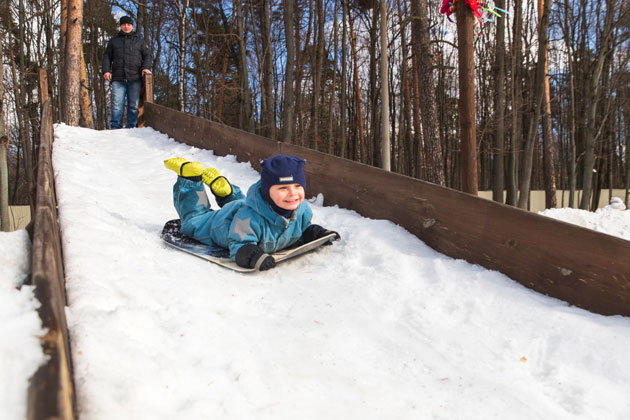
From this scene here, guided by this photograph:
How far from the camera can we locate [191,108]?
1870 centimetres

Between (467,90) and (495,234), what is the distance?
7.69 ft

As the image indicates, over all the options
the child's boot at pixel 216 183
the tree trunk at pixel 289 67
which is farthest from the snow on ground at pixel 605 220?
the tree trunk at pixel 289 67

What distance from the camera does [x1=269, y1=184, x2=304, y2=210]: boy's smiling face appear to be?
8.86ft

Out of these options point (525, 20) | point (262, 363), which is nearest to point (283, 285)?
point (262, 363)

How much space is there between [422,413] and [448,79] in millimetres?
22569

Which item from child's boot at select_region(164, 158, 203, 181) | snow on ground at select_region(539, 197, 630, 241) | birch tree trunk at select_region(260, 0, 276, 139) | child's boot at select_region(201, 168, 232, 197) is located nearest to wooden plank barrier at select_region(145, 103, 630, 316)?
child's boot at select_region(201, 168, 232, 197)

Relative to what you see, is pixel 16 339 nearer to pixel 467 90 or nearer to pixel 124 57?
pixel 467 90

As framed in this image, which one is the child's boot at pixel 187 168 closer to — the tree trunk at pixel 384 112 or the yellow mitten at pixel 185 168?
the yellow mitten at pixel 185 168

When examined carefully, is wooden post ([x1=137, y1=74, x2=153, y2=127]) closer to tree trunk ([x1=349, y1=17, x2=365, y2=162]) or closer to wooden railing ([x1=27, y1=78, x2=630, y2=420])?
wooden railing ([x1=27, y1=78, x2=630, y2=420])

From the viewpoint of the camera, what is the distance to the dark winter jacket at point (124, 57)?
7.32m

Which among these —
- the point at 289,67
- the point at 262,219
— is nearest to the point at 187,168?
the point at 262,219

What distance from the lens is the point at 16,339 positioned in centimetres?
117

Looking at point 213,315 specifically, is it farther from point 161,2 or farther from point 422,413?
point 161,2

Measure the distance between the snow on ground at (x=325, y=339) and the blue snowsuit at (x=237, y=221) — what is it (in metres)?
0.22
